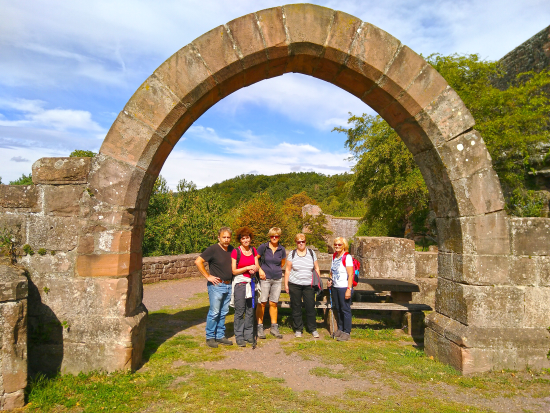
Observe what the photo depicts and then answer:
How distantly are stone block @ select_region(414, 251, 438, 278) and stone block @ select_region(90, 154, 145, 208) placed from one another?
7248 mm

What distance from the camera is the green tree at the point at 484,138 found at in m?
11.8

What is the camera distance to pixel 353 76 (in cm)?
450

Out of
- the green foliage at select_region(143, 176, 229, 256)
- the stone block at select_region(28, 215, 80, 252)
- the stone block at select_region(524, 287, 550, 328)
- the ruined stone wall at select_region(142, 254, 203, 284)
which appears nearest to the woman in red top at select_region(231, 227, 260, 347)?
the stone block at select_region(28, 215, 80, 252)

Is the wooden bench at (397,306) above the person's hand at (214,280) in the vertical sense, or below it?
below

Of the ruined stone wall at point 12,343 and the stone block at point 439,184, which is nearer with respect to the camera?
the ruined stone wall at point 12,343

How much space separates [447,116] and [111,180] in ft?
12.8

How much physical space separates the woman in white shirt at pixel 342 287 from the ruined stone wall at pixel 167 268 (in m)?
6.97

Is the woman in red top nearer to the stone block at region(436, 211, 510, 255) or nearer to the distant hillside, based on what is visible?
the stone block at region(436, 211, 510, 255)

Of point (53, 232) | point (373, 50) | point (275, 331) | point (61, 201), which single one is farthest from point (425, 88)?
point (53, 232)

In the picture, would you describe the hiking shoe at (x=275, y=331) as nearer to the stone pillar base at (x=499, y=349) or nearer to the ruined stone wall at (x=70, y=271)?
the ruined stone wall at (x=70, y=271)

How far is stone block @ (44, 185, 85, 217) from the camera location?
13.1 feet

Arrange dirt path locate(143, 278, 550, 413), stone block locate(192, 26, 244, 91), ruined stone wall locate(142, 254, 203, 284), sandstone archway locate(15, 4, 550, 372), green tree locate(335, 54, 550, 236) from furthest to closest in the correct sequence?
green tree locate(335, 54, 550, 236) < ruined stone wall locate(142, 254, 203, 284) < stone block locate(192, 26, 244, 91) < sandstone archway locate(15, 4, 550, 372) < dirt path locate(143, 278, 550, 413)

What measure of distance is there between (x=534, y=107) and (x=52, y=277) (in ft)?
48.5

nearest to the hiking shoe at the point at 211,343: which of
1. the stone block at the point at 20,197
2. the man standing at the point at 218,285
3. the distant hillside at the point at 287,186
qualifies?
the man standing at the point at 218,285
